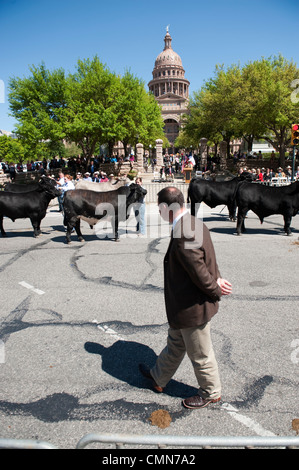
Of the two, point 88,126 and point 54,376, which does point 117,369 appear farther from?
point 88,126

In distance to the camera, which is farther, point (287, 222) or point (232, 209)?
point (232, 209)

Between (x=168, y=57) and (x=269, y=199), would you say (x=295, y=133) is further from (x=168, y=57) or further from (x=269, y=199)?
(x=168, y=57)

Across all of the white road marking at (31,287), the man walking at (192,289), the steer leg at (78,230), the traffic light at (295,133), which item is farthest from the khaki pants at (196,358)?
the traffic light at (295,133)

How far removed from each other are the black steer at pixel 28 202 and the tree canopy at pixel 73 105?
65.9ft

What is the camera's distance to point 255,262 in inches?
284

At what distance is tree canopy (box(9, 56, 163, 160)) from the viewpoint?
1126 inches

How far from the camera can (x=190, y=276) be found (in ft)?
8.84

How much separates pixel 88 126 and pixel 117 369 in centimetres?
2786

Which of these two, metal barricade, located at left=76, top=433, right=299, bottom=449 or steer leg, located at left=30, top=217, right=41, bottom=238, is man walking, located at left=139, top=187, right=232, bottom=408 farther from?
steer leg, located at left=30, top=217, right=41, bottom=238

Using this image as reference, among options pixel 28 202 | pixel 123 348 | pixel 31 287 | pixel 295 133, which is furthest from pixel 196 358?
pixel 295 133

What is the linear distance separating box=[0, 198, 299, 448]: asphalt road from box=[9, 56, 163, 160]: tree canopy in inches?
937

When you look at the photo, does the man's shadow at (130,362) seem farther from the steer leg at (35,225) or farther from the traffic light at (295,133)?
the traffic light at (295,133)

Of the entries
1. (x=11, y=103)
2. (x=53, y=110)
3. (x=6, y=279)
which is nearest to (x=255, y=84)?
(x=53, y=110)

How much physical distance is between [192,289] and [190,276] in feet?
0.51
